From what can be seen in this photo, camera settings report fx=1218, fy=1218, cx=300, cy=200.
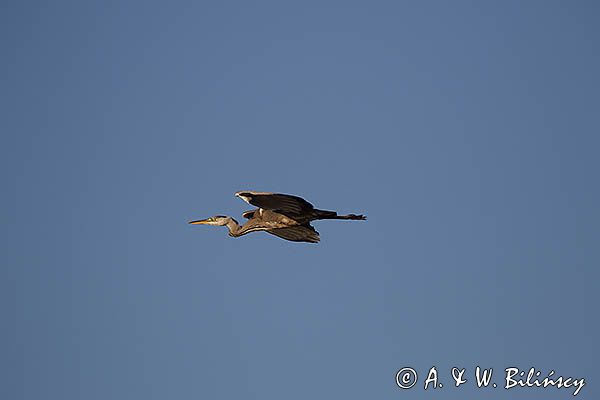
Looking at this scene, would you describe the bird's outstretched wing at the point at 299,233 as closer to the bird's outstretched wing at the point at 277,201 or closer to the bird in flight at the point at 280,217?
the bird in flight at the point at 280,217

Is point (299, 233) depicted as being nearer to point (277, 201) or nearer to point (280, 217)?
point (280, 217)

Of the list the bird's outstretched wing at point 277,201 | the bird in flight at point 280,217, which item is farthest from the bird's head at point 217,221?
the bird's outstretched wing at point 277,201

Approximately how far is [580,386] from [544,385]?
0.87 m

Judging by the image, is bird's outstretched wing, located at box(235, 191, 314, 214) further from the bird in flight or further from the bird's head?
the bird's head

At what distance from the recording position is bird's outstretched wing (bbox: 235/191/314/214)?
91.7ft

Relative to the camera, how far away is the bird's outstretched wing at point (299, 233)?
31.2 m

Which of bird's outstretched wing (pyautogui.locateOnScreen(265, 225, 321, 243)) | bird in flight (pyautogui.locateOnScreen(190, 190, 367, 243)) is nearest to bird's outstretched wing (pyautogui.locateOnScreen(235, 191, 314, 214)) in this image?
bird in flight (pyautogui.locateOnScreen(190, 190, 367, 243))

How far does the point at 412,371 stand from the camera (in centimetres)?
3161

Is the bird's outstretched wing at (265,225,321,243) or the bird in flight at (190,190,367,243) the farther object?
the bird's outstretched wing at (265,225,321,243)

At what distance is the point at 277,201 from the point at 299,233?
3168 millimetres

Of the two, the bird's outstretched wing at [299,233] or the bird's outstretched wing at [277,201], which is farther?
the bird's outstretched wing at [299,233]

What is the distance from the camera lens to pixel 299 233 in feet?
103

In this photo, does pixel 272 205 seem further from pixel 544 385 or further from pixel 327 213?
pixel 544 385

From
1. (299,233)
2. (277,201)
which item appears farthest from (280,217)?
(277,201)
